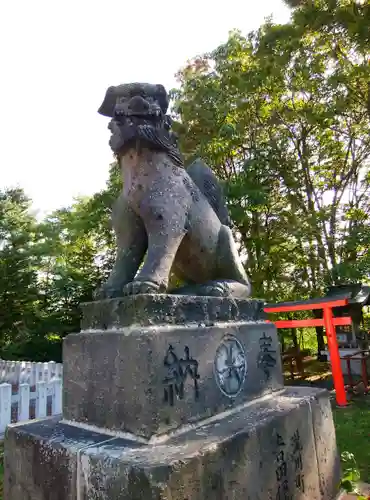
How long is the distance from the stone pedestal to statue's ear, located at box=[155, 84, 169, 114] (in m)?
1.08

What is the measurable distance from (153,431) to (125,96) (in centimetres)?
163

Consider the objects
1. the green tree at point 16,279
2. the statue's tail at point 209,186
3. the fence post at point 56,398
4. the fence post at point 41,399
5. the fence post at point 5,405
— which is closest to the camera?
the statue's tail at point 209,186

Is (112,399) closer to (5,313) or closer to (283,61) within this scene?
(283,61)

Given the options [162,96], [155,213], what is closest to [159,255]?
[155,213]

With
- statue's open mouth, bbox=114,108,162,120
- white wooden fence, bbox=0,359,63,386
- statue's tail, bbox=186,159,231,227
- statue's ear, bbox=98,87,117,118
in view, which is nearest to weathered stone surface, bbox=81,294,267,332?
statue's tail, bbox=186,159,231,227

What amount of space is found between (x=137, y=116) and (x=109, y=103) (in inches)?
9.2

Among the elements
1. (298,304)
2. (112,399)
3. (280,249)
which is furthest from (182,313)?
(280,249)

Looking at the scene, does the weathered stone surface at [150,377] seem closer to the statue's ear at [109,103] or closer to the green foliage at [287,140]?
the statue's ear at [109,103]

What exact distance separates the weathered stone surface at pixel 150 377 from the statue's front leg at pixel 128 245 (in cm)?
38

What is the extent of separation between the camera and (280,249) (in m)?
9.51

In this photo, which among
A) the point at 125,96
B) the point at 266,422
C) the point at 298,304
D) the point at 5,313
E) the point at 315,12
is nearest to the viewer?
the point at 266,422

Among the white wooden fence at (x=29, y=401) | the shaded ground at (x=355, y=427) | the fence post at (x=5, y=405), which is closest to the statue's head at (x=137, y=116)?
the shaded ground at (x=355, y=427)

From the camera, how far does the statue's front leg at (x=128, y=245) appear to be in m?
2.04

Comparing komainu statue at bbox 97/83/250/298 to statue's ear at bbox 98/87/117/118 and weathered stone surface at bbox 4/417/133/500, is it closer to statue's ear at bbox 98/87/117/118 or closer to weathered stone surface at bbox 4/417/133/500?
statue's ear at bbox 98/87/117/118
